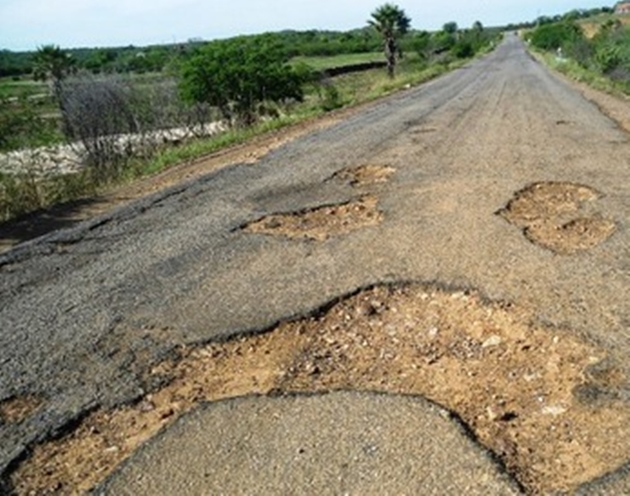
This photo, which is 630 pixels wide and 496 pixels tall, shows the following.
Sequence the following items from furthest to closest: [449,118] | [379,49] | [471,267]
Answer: [379,49]
[449,118]
[471,267]

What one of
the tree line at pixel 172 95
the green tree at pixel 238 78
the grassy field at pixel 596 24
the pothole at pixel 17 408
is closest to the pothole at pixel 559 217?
the pothole at pixel 17 408

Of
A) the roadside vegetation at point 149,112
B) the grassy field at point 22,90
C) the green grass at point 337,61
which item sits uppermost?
the roadside vegetation at point 149,112

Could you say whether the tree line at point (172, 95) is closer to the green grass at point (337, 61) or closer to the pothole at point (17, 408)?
the pothole at point (17, 408)

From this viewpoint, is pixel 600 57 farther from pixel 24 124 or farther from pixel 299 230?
pixel 299 230

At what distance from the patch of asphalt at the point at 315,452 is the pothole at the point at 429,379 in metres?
0.11

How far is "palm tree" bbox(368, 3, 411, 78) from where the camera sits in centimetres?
4662

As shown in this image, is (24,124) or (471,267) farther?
(24,124)

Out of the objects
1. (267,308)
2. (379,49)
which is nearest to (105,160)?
(267,308)

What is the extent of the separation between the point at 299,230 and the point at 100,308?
2.30m

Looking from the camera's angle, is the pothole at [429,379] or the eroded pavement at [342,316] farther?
the eroded pavement at [342,316]

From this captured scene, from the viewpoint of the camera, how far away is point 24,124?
786 inches

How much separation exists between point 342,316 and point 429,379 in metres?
1.01

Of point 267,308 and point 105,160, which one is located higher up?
→ point 267,308

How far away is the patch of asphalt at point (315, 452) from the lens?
2768 millimetres
